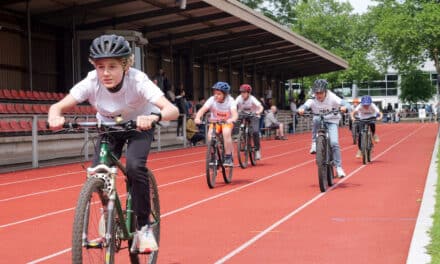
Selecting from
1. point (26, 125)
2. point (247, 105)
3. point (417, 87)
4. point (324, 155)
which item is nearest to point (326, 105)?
point (324, 155)

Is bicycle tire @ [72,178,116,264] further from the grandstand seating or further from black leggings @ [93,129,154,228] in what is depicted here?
the grandstand seating

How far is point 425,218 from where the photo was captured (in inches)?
323

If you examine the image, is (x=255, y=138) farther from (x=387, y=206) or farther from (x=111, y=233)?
(x=111, y=233)

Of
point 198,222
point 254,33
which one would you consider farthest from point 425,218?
point 254,33

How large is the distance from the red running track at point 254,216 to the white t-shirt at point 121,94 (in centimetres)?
166

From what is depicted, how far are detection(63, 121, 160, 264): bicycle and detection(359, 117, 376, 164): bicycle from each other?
12424mm

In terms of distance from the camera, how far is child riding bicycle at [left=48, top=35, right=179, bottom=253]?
520cm

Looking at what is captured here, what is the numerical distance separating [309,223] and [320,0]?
246 feet

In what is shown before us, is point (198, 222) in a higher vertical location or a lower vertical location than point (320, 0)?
lower

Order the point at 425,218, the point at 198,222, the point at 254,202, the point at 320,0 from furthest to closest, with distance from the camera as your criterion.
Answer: the point at 320,0, the point at 254,202, the point at 198,222, the point at 425,218

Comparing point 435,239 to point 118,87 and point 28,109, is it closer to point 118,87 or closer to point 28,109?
point 118,87

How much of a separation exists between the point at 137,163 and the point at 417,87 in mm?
88357

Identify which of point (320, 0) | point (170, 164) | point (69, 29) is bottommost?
point (170, 164)

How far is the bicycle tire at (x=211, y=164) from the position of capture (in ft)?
40.7
